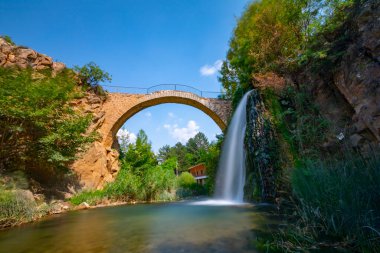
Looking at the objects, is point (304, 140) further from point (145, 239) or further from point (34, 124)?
point (34, 124)

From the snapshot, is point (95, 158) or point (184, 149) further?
point (184, 149)

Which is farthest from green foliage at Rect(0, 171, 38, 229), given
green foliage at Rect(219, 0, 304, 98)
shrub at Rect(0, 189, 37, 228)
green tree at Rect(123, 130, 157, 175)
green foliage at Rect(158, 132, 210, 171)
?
green foliage at Rect(158, 132, 210, 171)

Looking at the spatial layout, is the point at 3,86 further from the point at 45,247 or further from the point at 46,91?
the point at 45,247

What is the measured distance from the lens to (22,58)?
1134 centimetres

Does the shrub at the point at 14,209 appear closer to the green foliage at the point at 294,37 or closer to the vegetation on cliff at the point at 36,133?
the vegetation on cliff at the point at 36,133

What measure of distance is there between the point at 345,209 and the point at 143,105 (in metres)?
14.1

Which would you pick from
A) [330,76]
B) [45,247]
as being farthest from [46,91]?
[330,76]

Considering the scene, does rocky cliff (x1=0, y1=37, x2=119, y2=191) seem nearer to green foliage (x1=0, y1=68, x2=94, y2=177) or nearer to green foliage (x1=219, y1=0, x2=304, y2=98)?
green foliage (x1=0, y1=68, x2=94, y2=177)

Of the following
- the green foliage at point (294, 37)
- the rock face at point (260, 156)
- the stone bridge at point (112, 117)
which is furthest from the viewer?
the stone bridge at point (112, 117)

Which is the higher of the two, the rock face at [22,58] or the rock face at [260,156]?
the rock face at [22,58]

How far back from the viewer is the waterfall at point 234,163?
868 cm

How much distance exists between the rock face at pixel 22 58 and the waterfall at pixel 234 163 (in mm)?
10052

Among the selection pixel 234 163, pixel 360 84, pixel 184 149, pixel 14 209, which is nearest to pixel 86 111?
pixel 14 209

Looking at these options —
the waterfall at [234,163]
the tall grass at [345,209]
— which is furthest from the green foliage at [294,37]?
the tall grass at [345,209]
